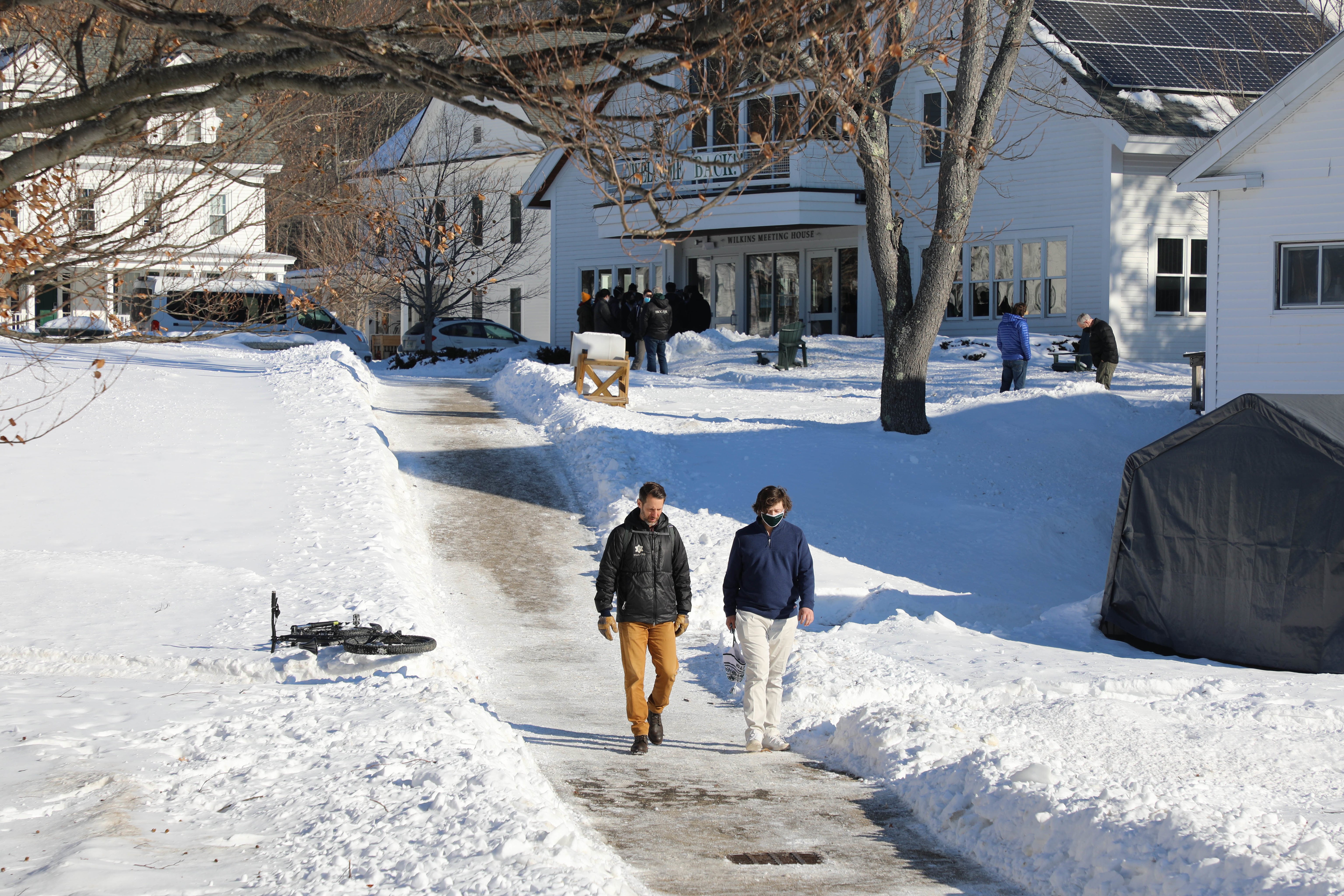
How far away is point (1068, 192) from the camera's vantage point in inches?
1027

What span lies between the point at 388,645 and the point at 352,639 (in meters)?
0.27

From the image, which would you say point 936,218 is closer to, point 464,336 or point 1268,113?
point 1268,113

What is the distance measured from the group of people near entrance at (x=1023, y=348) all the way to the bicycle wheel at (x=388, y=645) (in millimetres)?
13769

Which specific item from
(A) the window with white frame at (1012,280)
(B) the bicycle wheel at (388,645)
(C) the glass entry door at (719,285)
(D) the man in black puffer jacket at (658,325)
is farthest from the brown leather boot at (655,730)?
(C) the glass entry door at (719,285)

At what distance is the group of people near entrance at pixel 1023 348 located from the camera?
20.0m

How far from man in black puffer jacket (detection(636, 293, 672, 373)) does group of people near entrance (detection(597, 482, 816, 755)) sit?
15.5 meters

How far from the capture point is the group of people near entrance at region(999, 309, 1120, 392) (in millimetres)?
20047

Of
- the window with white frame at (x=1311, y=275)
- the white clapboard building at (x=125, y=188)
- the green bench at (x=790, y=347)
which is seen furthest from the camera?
the green bench at (x=790, y=347)

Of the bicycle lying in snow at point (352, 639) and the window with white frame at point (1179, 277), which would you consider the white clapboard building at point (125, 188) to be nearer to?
the bicycle lying in snow at point (352, 639)

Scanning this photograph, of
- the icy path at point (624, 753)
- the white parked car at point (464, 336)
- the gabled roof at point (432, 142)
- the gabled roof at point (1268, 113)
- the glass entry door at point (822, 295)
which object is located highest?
the gabled roof at point (432, 142)

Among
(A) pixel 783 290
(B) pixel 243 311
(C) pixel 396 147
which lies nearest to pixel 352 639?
(B) pixel 243 311

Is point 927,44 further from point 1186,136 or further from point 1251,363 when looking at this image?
point 1186,136

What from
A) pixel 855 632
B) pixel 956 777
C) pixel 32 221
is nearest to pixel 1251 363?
pixel 855 632

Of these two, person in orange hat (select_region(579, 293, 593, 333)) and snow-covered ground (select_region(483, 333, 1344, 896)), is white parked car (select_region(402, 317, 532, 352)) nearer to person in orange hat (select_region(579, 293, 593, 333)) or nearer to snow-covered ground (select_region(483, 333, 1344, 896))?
person in orange hat (select_region(579, 293, 593, 333))
